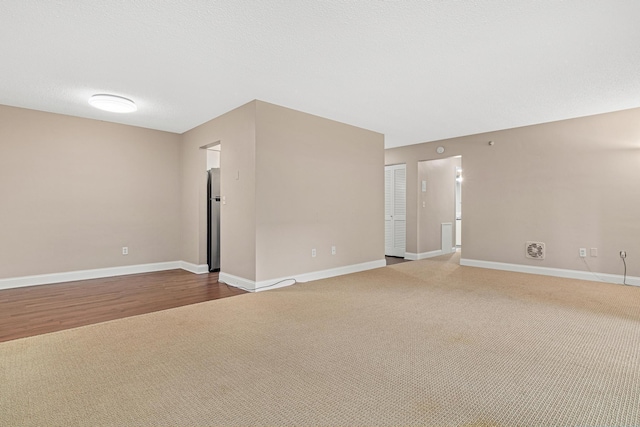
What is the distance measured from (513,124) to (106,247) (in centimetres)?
690

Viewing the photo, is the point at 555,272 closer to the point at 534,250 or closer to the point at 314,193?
the point at 534,250

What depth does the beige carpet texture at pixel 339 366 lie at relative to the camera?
5.19 ft

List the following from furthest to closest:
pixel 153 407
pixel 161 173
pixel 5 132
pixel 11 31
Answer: pixel 161 173 → pixel 5 132 → pixel 11 31 → pixel 153 407

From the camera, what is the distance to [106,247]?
5.11 metres

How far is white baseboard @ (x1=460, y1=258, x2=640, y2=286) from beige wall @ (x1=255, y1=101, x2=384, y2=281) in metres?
1.82

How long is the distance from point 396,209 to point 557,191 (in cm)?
302

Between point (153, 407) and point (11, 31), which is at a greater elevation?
point (11, 31)

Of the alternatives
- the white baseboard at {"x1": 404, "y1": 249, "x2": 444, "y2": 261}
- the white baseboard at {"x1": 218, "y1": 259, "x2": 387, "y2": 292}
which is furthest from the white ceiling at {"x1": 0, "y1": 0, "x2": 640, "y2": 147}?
the white baseboard at {"x1": 404, "y1": 249, "x2": 444, "y2": 261}

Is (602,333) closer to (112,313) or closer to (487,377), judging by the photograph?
(487,377)

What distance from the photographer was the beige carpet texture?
62.3 inches

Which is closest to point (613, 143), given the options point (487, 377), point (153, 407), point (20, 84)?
point (487, 377)

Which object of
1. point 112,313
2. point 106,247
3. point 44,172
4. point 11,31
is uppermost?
point 11,31

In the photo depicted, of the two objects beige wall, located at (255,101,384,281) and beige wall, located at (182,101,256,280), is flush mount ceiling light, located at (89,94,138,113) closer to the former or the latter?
beige wall, located at (182,101,256,280)

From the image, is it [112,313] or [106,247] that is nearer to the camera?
[112,313]
